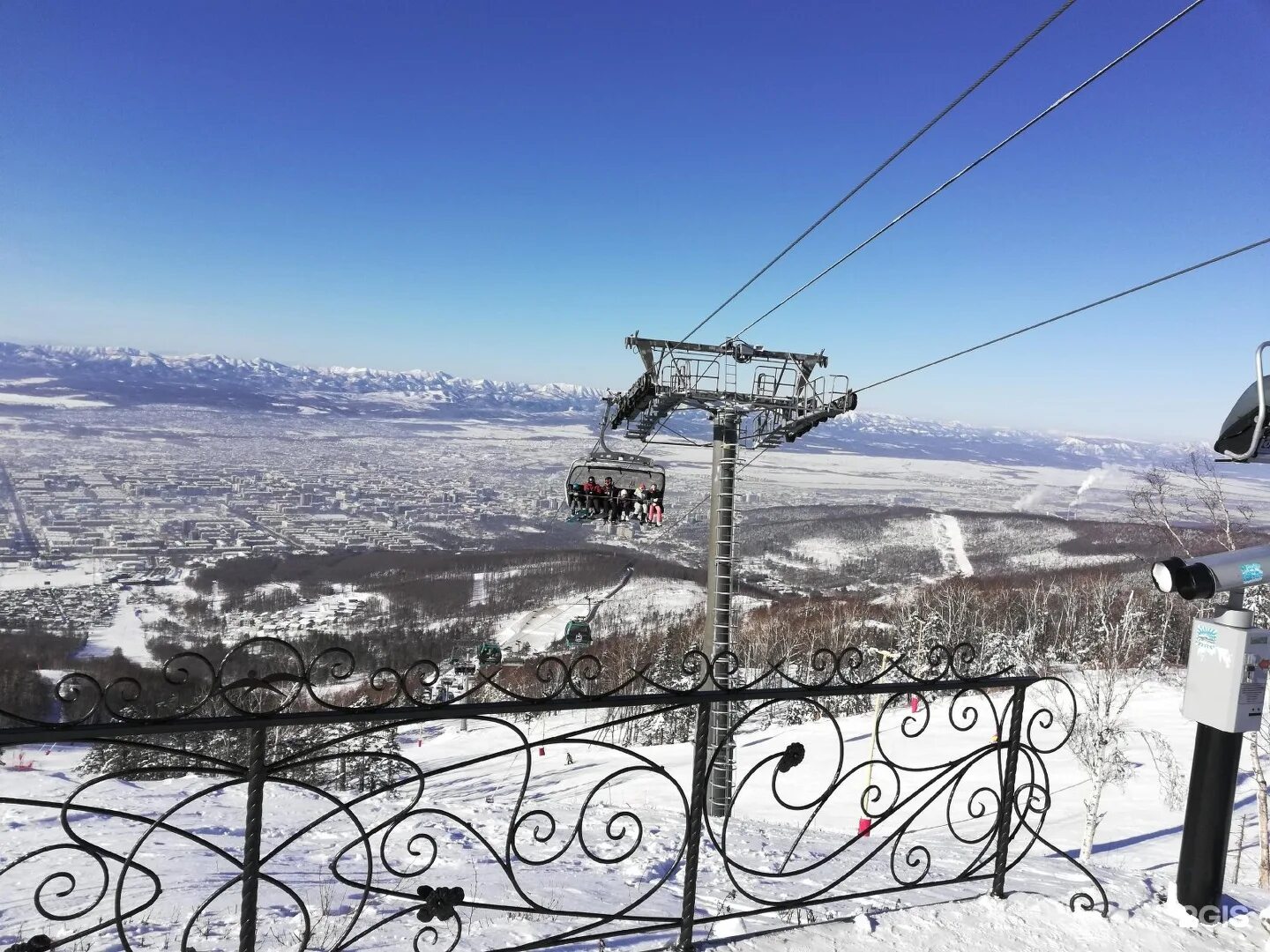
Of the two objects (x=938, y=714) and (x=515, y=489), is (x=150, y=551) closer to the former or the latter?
(x=515, y=489)

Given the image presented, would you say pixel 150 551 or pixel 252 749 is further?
pixel 150 551

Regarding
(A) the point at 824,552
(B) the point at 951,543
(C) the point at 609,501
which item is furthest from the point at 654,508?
(B) the point at 951,543

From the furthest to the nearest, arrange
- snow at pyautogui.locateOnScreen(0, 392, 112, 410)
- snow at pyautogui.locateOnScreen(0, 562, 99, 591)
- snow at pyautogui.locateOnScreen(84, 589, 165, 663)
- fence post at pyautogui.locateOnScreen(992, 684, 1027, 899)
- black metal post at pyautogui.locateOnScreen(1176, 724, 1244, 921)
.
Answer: snow at pyautogui.locateOnScreen(0, 392, 112, 410) → snow at pyautogui.locateOnScreen(0, 562, 99, 591) → snow at pyautogui.locateOnScreen(84, 589, 165, 663) → fence post at pyautogui.locateOnScreen(992, 684, 1027, 899) → black metal post at pyautogui.locateOnScreen(1176, 724, 1244, 921)

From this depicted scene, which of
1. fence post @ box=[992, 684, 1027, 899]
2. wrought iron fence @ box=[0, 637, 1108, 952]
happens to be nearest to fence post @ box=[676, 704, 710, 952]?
wrought iron fence @ box=[0, 637, 1108, 952]

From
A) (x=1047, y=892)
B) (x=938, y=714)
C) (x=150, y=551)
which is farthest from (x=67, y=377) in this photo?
(x=1047, y=892)

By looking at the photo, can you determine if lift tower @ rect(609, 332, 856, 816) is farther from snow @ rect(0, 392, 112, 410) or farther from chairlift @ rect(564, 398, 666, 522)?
snow @ rect(0, 392, 112, 410)

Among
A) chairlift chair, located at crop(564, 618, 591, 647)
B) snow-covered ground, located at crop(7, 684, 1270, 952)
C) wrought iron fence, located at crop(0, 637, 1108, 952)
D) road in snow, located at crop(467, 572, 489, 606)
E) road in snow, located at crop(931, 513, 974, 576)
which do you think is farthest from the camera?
road in snow, located at crop(931, 513, 974, 576)

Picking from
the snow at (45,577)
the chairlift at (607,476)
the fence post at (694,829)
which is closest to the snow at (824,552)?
the snow at (45,577)
